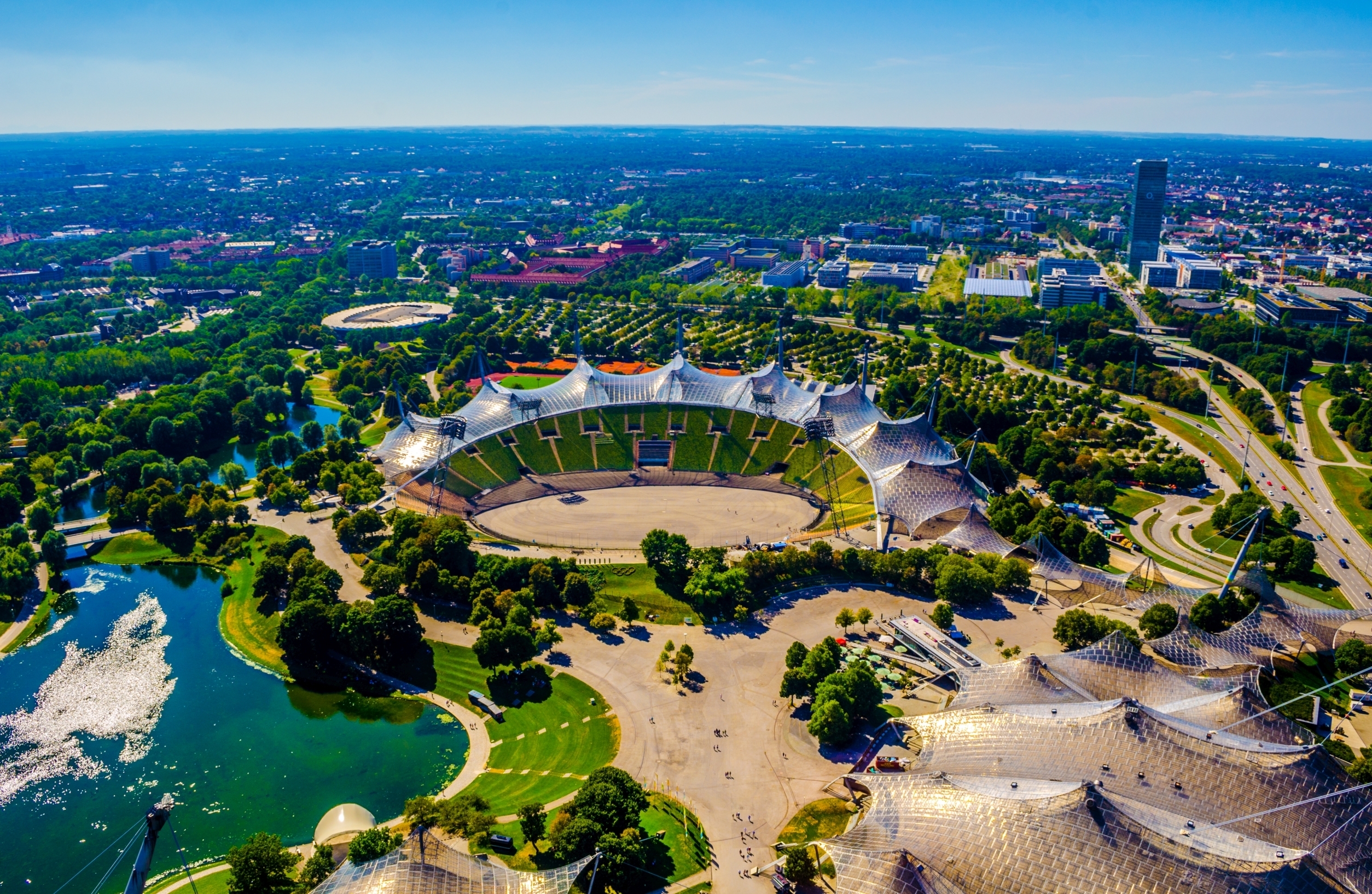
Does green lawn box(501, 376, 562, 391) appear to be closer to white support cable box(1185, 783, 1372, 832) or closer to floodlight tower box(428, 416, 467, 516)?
floodlight tower box(428, 416, 467, 516)

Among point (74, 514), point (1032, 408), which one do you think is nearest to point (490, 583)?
point (74, 514)

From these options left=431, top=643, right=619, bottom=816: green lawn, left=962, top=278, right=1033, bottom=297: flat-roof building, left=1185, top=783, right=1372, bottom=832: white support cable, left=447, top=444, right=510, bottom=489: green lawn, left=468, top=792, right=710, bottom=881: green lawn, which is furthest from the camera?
left=962, top=278, right=1033, bottom=297: flat-roof building

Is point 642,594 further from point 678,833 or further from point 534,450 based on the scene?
point 534,450

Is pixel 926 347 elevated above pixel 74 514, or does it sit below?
above

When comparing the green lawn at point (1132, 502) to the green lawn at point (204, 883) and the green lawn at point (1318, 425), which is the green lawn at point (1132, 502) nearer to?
the green lawn at point (1318, 425)

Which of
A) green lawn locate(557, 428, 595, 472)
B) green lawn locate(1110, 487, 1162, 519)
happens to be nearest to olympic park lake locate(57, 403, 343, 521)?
green lawn locate(557, 428, 595, 472)

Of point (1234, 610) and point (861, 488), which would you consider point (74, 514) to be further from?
point (1234, 610)
